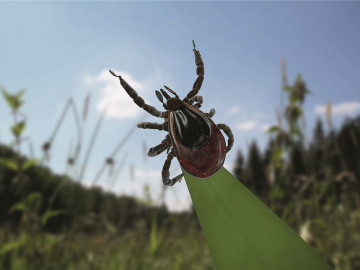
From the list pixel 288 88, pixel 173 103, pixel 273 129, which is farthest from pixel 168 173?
pixel 288 88

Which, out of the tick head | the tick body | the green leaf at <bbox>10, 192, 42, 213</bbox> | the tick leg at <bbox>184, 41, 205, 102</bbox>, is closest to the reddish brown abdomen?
the tick body

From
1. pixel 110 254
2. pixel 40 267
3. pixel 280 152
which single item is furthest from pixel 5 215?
pixel 280 152

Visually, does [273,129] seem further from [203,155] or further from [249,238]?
[249,238]

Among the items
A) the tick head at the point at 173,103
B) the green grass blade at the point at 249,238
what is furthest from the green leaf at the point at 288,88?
the green grass blade at the point at 249,238

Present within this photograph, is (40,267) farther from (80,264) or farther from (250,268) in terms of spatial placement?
(250,268)

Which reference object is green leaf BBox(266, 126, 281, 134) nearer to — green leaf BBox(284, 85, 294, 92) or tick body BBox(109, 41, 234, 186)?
green leaf BBox(284, 85, 294, 92)

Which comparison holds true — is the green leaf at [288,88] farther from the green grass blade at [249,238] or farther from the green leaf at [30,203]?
the green grass blade at [249,238]
